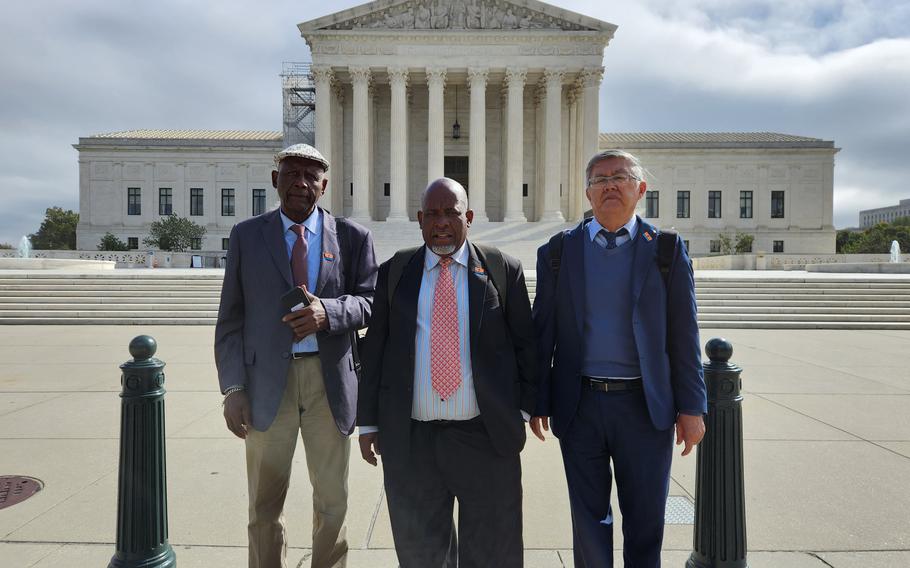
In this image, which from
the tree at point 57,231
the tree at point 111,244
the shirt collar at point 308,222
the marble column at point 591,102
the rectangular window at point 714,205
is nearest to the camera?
the shirt collar at point 308,222

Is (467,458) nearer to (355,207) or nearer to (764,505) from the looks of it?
(764,505)

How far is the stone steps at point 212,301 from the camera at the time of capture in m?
16.1

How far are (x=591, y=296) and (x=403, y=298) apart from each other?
98cm

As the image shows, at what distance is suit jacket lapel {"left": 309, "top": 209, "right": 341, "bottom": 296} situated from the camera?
11.3ft

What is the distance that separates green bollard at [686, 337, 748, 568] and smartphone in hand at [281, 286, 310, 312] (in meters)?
2.19

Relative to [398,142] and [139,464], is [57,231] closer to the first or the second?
[398,142]

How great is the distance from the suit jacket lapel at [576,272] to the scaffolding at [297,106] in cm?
4666

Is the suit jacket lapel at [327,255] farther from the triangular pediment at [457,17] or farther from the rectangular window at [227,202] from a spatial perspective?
the rectangular window at [227,202]

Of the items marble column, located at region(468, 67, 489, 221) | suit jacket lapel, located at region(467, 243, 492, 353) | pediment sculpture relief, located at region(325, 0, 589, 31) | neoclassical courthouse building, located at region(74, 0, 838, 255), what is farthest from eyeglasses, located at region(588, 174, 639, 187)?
pediment sculpture relief, located at region(325, 0, 589, 31)

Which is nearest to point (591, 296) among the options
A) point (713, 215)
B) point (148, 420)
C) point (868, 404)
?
point (148, 420)

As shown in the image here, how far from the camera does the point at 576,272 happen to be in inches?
124

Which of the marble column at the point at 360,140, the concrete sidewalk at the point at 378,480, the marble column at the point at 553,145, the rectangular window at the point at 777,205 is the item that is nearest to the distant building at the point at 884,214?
the rectangular window at the point at 777,205

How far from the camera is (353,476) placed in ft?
17.1

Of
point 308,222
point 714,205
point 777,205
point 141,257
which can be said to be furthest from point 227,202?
point 308,222
